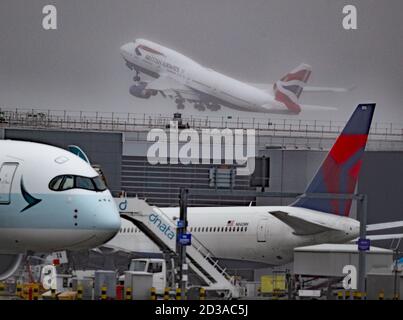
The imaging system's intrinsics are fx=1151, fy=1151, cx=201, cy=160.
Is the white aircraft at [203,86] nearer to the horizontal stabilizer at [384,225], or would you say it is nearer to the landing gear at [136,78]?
the landing gear at [136,78]

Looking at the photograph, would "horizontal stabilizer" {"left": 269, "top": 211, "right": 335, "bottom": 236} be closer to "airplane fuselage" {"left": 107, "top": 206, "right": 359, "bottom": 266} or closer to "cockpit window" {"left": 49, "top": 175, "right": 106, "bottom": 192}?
"airplane fuselage" {"left": 107, "top": 206, "right": 359, "bottom": 266}

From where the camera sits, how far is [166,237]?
43.6 m

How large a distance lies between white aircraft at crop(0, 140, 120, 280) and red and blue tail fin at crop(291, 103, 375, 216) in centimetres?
2102

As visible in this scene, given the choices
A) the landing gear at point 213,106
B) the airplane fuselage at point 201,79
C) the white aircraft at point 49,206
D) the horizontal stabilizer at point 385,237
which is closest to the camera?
the white aircraft at point 49,206

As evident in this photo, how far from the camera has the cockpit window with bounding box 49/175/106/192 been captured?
97.5 feet

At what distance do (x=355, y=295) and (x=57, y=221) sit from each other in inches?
399

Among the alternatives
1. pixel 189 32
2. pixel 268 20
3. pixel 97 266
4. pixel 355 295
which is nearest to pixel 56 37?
pixel 189 32

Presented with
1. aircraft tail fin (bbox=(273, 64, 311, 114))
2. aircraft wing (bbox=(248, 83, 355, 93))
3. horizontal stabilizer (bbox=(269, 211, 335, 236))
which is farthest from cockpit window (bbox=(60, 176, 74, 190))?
aircraft wing (bbox=(248, 83, 355, 93))

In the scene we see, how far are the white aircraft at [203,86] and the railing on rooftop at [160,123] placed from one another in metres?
0.94

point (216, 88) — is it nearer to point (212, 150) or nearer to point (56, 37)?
point (212, 150)

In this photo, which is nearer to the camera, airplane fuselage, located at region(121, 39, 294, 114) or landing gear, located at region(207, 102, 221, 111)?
airplane fuselage, located at region(121, 39, 294, 114)

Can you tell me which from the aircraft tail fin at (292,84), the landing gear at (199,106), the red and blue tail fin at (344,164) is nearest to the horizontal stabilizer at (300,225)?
the red and blue tail fin at (344,164)

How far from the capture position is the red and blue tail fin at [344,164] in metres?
50.1

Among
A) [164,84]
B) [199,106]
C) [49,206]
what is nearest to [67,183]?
[49,206]
